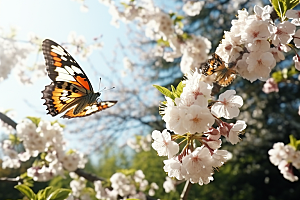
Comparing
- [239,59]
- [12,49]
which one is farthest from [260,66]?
[12,49]

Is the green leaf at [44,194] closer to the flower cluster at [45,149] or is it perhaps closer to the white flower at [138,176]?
the flower cluster at [45,149]

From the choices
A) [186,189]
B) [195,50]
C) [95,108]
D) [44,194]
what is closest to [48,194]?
[44,194]

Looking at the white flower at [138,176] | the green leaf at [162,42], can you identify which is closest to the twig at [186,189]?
the white flower at [138,176]

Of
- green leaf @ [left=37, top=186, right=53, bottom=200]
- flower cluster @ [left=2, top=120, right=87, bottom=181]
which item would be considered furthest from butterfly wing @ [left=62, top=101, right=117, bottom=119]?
flower cluster @ [left=2, top=120, right=87, bottom=181]

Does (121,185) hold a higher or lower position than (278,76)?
higher

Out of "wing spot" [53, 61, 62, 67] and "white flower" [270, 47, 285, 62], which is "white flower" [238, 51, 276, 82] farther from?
"wing spot" [53, 61, 62, 67]

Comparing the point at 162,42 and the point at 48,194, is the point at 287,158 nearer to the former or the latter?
the point at 48,194

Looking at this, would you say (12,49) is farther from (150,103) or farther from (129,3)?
(150,103)

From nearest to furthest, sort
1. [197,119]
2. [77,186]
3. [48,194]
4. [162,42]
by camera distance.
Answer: [197,119], [48,194], [77,186], [162,42]
